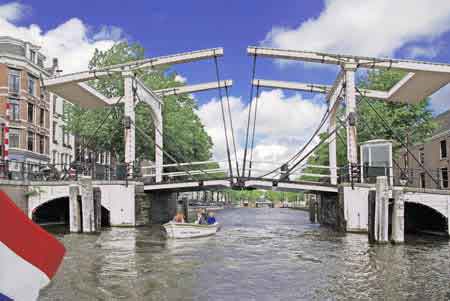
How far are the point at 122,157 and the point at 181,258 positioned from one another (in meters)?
19.0

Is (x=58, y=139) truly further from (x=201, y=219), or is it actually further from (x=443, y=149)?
(x=443, y=149)

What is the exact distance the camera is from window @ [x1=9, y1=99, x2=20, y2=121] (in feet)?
118

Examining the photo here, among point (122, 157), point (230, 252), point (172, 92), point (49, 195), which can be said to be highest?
point (172, 92)

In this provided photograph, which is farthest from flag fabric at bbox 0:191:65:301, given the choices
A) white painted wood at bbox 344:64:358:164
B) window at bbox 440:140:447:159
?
window at bbox 440:140:447:159

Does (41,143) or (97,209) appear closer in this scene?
(97,209)

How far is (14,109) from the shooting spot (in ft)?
119

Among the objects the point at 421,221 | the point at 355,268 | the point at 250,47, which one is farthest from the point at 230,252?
the point at 421,221

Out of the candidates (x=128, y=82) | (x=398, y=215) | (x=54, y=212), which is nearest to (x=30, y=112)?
(x=54, y=212)

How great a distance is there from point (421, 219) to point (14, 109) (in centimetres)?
2998

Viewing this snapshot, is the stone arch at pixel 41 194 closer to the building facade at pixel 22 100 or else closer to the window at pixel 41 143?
the building facade at pixel 22 100

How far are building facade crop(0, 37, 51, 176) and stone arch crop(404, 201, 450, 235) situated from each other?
2675 cm

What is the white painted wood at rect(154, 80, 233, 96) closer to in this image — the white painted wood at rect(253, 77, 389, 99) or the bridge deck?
the white painted wood at rect(253, 77, 389, 99)

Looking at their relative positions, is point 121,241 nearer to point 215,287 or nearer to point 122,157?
point 215,287

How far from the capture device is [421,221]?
68.8ft
